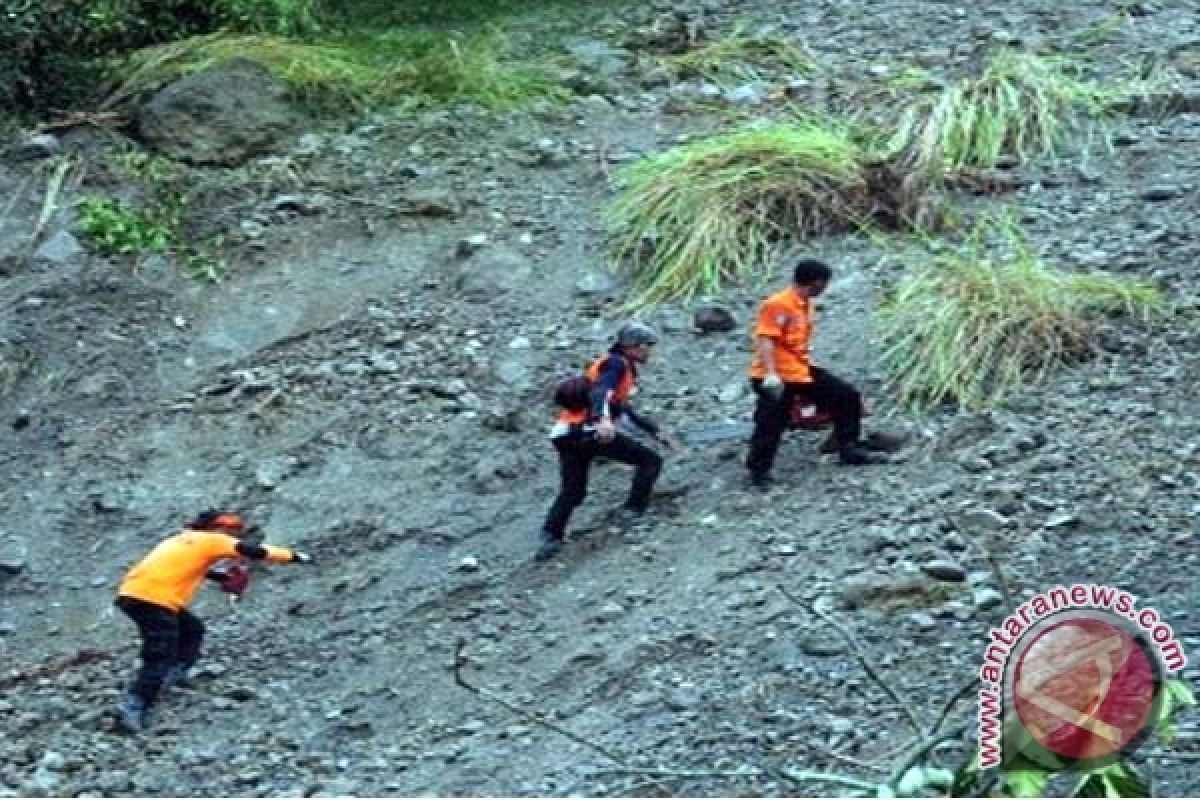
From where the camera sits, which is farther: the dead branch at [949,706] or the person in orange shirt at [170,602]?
the person in orange shirt at [170,602]

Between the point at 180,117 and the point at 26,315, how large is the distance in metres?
1.51

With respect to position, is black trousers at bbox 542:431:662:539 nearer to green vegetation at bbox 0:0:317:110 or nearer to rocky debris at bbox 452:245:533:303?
rocky debris at bbox 452:245:533:303

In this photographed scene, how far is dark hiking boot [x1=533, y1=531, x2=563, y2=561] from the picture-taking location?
8.77 meters

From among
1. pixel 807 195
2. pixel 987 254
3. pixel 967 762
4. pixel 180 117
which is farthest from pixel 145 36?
pixel 967 762

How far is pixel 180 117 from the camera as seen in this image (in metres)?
11.7

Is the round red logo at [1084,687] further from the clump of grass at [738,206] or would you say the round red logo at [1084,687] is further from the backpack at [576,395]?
the clump of grass at [738,206]

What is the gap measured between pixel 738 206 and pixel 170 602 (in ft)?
11.6

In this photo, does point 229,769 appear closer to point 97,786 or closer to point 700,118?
point 97,786

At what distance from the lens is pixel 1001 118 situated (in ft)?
36.3

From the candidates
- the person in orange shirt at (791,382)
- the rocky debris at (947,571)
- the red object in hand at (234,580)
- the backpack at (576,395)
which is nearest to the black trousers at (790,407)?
the person in orange shirt at (791,382)

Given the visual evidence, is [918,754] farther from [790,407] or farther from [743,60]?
[743,60]

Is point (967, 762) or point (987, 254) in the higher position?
point (967, 762)

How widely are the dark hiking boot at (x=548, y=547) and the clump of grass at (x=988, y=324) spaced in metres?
1.49

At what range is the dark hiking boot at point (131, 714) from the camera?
26.6ft
